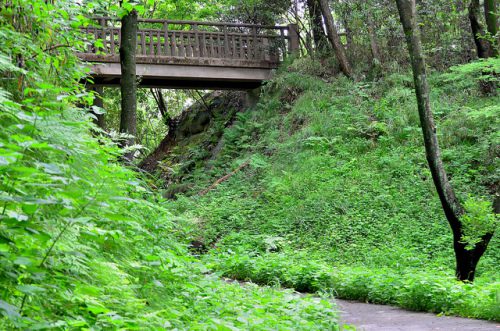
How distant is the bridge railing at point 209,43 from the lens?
21516mm

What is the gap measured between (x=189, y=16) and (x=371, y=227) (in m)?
18.1

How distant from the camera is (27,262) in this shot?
7.72ft

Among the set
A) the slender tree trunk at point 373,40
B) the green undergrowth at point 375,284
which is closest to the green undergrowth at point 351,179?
the green undergrowth at point 375,284

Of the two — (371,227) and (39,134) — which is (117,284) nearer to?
(39,134)

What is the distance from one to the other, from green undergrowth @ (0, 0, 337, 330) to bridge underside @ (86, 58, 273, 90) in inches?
584

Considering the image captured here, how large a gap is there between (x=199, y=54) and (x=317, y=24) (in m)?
5.02

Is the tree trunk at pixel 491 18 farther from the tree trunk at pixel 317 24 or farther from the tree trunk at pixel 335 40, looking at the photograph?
the tree trunk at pixel 317 24

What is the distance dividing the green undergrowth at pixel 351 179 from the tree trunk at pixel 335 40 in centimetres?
Answer: 72

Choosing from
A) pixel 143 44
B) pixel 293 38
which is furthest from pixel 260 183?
pixel 293 38

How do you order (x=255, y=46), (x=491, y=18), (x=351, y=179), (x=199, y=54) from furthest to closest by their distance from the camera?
(x=255, y=46), (x=199, y=54), (x=491, y=18), (x=351, y=179)

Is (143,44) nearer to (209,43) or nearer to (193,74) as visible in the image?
(193,74)

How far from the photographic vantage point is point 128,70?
10.6 m

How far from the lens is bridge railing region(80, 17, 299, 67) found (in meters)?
21.5

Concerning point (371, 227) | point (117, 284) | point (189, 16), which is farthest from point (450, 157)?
point (189, 16)
